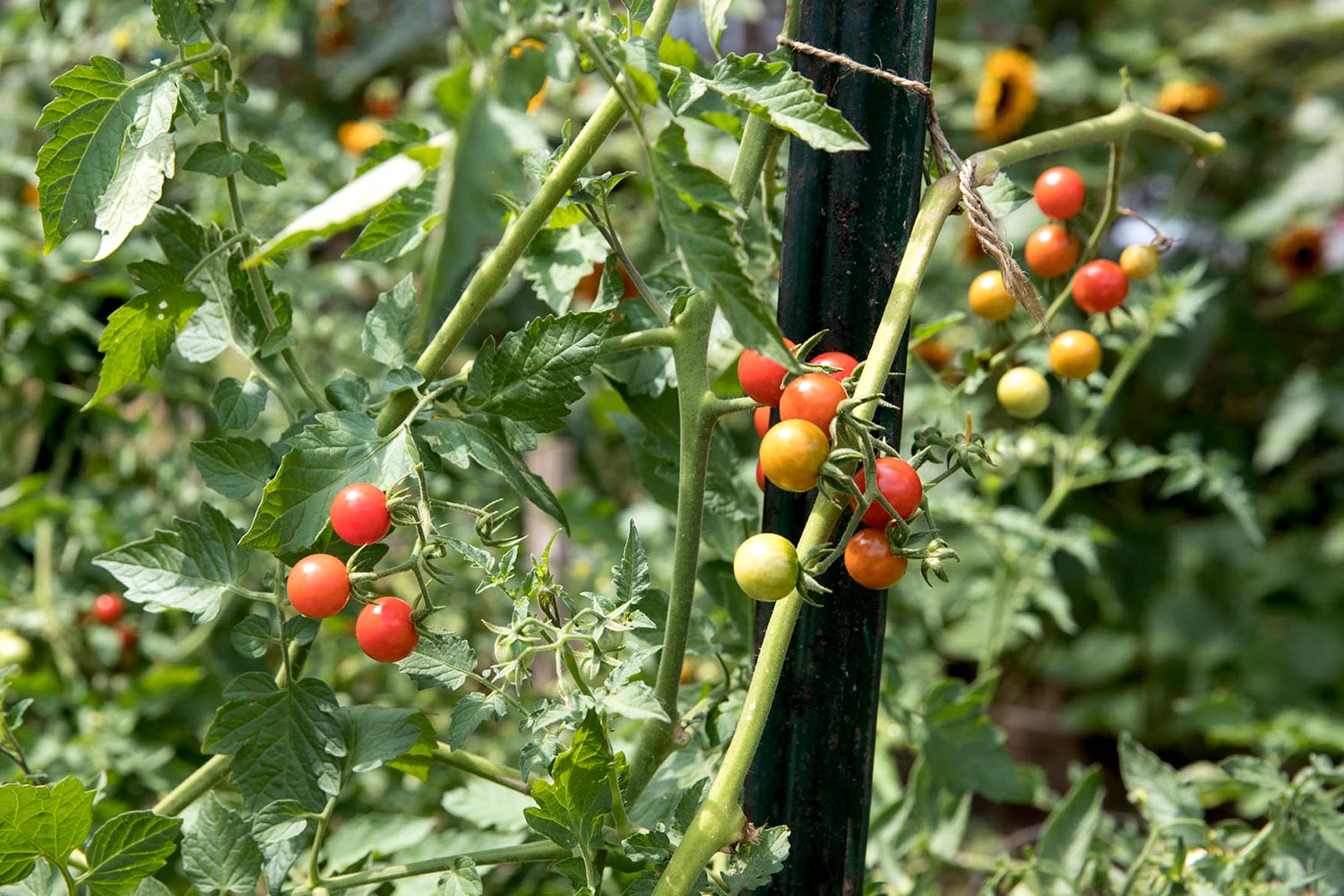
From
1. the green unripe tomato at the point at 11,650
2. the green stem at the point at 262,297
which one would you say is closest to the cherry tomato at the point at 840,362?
the green stem at the point at 262,297

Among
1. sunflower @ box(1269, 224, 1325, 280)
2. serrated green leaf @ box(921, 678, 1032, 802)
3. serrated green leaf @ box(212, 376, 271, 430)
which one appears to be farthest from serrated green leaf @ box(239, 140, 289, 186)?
sunflower @ box(1269, 224, 1325, 280)

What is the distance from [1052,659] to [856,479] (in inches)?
84.7

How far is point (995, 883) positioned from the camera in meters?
0.78

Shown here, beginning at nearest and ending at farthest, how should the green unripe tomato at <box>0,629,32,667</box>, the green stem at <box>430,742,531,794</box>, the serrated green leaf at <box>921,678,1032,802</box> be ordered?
the green stem at <box>430,742,531,794</box> < the serrated green leaf at <box>921,678,1032,802</box> < the green unripe tomato at <box>0,629,32,667</box>

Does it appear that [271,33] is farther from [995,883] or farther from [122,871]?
[995,883]

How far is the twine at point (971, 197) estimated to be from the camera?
533 mm

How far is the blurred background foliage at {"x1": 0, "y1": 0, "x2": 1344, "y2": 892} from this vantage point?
115 centimetres

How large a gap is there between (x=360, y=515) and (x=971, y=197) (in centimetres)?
32

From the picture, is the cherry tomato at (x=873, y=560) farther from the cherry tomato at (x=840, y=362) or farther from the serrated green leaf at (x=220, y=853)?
the serrated green leaf at (x=220, y=853)

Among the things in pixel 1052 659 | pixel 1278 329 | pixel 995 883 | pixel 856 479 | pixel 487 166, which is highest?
pixel 487 166

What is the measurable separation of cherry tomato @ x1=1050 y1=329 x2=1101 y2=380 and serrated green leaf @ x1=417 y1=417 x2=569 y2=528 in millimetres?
319

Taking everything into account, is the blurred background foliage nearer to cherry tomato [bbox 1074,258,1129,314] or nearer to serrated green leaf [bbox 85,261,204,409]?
cherry tomato [bbox 1074,258,1129,314]

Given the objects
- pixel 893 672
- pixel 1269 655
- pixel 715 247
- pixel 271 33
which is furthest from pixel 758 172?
pixel 1269 655

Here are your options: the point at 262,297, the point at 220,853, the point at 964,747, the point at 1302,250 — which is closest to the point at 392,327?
the point at 262,297
